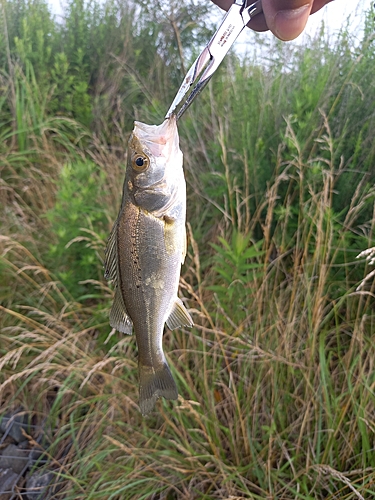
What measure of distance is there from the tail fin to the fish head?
17.7 inches

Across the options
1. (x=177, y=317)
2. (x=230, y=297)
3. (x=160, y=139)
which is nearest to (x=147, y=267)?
(x=177, y=317)

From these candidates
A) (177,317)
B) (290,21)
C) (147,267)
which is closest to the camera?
(147,267)

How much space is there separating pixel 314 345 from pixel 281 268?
58cm

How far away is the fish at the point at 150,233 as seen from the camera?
1156mm

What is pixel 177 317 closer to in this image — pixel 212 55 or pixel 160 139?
pixel 160 139

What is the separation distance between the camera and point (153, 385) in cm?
127

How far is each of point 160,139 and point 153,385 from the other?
0.67m

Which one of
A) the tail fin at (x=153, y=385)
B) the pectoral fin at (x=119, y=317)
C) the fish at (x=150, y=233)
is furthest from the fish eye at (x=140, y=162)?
the tail fin at (x=153, y=385)

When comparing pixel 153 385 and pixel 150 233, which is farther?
pixel 153 385

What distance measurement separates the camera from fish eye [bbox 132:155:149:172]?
1.18 m

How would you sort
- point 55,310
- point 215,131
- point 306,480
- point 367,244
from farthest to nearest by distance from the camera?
point 215,131
point 55,310
point 367,244
point 306,480

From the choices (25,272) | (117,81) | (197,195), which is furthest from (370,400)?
(117,81)

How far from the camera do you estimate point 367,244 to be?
212 centimetres

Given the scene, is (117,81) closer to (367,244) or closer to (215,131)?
(215,131)
